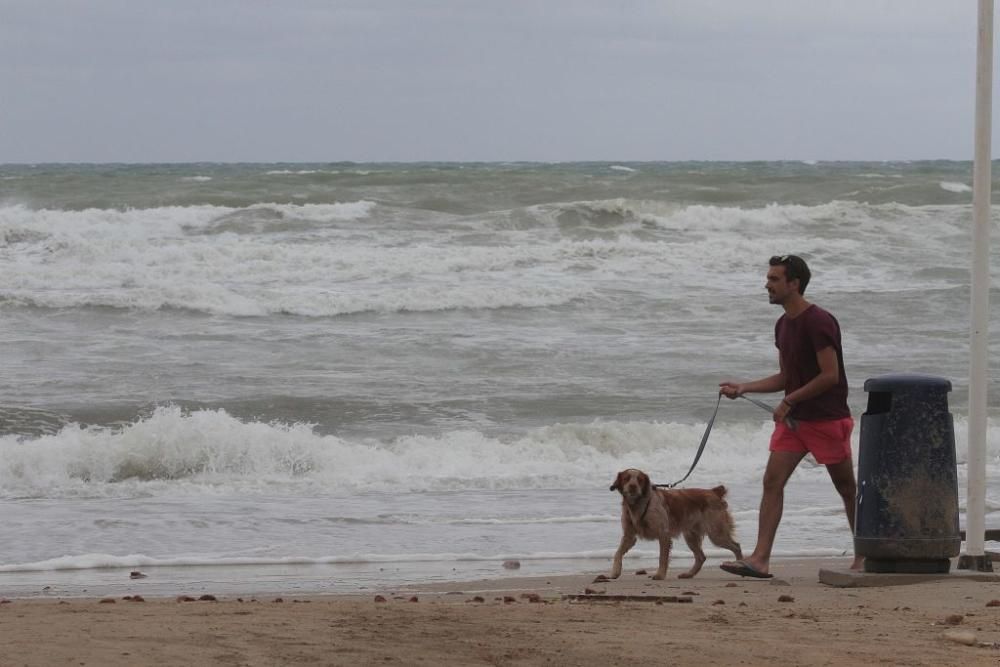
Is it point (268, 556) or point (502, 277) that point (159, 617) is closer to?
point (268, 556)

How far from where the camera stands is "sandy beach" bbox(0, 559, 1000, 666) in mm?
5254

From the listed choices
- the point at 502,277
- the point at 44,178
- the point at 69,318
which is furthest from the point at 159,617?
the point at 44,178

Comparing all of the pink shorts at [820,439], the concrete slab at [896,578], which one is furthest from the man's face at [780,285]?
the concrete slab at [896,578]

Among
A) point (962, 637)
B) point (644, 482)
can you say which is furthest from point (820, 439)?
point (962, 637)

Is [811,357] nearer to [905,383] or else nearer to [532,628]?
[905,383]

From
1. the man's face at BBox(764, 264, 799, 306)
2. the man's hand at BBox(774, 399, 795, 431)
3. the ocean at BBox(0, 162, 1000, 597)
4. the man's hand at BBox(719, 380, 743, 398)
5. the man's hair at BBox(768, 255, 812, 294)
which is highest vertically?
the man's hair at BBox(768, 255, 812, 294)

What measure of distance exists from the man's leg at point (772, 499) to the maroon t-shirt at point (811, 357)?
235 millimetres

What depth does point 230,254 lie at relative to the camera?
2577 centimetres

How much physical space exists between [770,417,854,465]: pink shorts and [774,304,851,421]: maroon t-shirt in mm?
41

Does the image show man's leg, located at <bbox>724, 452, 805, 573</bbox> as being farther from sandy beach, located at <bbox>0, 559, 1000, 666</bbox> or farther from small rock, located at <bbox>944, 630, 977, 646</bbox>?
small rock, located at <bbox>944, 630, 977, 646</bbox>

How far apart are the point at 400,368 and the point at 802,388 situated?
10059 mm

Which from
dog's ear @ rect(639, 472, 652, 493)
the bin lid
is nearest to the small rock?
the bin lid

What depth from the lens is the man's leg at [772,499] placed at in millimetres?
7570

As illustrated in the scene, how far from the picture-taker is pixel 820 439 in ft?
24.7
